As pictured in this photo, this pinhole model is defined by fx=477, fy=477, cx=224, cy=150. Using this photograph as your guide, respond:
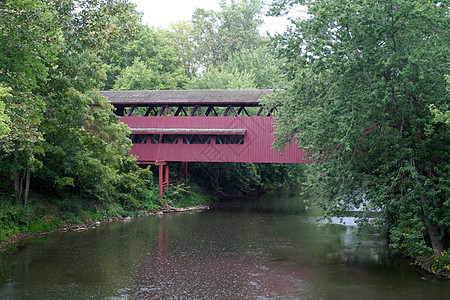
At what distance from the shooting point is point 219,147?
27.7 metres

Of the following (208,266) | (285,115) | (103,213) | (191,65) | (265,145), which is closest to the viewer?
(208,266)

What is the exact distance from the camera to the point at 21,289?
1266cm

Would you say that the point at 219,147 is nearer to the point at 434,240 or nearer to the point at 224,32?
the point at 434,240

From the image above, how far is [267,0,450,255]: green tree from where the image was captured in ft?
42.5

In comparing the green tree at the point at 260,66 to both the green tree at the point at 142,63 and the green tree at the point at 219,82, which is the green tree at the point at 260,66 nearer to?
the green tree at the point at 219,82

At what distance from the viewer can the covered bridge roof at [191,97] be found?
1053 inches

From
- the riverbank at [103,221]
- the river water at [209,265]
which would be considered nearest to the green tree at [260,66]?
the riverbank at [103,221]

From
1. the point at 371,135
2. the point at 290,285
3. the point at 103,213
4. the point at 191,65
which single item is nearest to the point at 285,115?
the point at 371,135

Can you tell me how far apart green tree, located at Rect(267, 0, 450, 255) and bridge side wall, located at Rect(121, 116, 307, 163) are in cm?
1119

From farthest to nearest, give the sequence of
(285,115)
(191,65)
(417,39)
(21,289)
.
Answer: (191,65) → (285,115) → (417,39) → (21,289)

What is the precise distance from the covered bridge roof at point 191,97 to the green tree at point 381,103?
38.2ft

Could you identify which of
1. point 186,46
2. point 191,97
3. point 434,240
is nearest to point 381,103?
point 434,240

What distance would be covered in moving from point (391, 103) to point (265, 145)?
42.4ft

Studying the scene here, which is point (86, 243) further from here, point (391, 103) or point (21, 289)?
point (391, 103)
